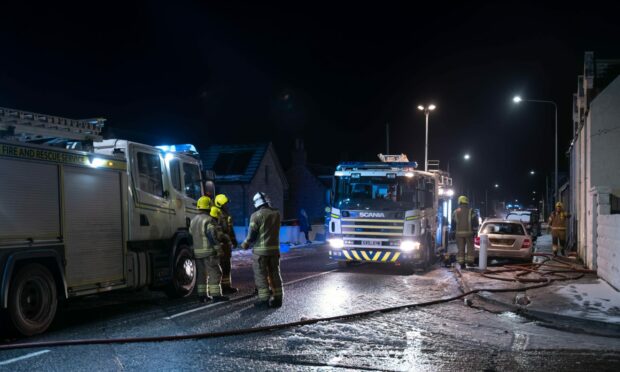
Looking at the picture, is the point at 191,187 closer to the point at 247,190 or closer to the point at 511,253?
the point at 511,253

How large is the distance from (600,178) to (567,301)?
20.4 ft

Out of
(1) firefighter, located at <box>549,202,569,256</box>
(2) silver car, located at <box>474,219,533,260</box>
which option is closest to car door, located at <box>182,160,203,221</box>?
(2) silver car, located at <box>474,219,533,260</box>

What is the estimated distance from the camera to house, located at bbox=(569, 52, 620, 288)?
38.9 ft

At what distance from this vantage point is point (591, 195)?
14.3 metres

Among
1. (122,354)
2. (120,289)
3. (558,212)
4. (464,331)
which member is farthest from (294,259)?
(122,354)

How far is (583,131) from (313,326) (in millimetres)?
12702

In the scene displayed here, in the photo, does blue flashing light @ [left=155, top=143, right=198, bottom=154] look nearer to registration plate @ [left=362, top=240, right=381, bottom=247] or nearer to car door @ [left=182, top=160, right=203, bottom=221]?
car door @ [left=182, top=160, right=203, bottom=221]

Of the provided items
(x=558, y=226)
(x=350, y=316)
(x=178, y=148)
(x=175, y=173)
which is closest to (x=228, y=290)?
(x=175, y=173)

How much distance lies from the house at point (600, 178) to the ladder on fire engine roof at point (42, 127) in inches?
382

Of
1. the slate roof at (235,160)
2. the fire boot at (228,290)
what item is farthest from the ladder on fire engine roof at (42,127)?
the slate roof at (235,160)

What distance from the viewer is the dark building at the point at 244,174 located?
3359 cm

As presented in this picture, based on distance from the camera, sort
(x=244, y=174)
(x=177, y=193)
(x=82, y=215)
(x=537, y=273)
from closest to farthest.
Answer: (x=82, y=215)
(x=177, y=193)
(x=537, y=273)
(x=244, y=174)

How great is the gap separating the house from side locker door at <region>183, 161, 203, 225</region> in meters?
8.22

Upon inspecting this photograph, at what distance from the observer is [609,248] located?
1171 cm
